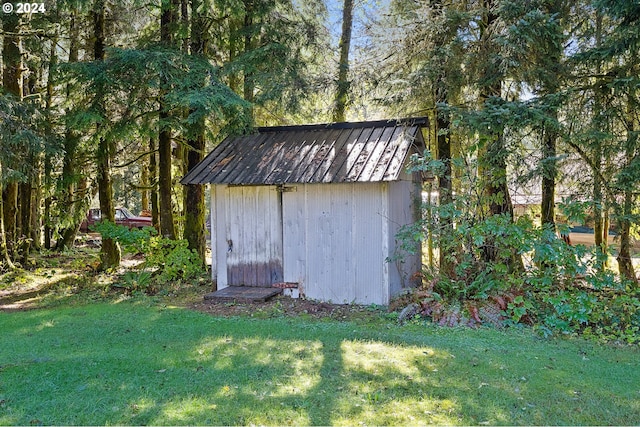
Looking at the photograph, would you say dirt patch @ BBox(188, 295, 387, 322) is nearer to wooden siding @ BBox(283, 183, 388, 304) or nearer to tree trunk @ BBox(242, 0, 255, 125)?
wooden siding @ BBox(283, 183, 388, 304)

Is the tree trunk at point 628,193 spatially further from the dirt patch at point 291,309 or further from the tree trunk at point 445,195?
the dirt patch at point 291,309

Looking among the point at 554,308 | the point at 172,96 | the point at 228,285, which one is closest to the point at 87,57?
the point at 172,96

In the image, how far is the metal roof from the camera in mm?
7705

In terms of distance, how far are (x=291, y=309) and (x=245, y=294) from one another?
0.98 m

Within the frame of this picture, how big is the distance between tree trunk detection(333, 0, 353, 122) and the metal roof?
26.4 inches

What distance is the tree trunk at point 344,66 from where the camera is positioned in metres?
9.14

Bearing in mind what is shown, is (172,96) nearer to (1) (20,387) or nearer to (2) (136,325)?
(2) (136,325)

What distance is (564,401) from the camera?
12.5ft

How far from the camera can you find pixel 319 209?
8141mm

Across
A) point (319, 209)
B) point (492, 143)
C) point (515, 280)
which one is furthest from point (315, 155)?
point (515, 280)

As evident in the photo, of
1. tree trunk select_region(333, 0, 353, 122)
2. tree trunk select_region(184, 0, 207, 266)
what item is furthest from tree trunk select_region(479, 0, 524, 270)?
tree trunk select_region(184, 0, 207, 266)

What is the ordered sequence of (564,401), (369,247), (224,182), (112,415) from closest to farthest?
(112,415) → (564,401) → (369,247) → (224,182)

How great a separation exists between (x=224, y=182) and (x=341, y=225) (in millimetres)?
2221

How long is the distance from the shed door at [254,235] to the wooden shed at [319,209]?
0.06 feet
